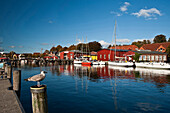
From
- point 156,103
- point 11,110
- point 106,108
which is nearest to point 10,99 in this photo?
point 11,110

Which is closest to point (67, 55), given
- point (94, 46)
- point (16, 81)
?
point (94, 46)

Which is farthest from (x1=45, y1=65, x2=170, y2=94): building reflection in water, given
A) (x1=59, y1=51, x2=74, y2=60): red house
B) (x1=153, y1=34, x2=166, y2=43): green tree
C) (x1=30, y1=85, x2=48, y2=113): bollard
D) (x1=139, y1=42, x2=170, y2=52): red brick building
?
(x1=153, y1=34, x2=166, y2=43): green tree

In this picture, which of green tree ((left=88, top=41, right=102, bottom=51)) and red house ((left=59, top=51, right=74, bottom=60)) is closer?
red house ((left=59, top=51, right=74, bottom=60))

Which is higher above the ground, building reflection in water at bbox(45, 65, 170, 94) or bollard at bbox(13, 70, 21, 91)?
bollard at bbox(13, 70, 21, 91)

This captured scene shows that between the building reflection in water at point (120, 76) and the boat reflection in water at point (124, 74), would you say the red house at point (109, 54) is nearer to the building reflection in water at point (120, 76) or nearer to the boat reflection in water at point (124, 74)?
the boat reflection in water at point (124, 74)

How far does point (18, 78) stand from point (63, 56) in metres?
91.6

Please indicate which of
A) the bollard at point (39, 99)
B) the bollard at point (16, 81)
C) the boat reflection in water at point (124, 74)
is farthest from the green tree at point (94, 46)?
the bollard at point (39, 99)

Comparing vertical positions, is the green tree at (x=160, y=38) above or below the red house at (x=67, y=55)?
above

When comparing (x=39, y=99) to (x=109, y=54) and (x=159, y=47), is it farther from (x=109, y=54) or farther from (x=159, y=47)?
(x=159, y=47)

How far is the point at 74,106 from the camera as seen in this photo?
10.2 m

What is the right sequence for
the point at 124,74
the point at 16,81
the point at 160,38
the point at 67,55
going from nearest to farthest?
the point at 16,81 < the point at 124,74 < the point at 67,55 < the point at 160,38

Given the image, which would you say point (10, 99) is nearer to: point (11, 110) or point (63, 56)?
point (11, 110)

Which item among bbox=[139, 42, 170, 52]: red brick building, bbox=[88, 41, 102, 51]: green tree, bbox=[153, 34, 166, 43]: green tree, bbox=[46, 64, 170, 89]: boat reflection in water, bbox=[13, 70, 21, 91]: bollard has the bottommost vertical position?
bbox=[46, 64, 170, 89]: boat reflection in water

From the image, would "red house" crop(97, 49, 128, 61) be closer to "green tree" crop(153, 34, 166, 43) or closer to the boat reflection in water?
the boat reflection in water
